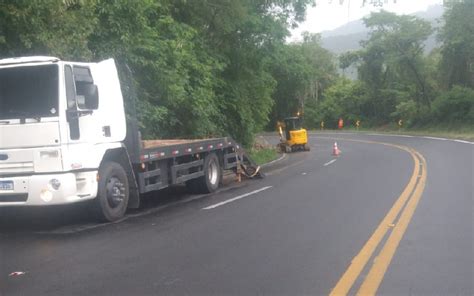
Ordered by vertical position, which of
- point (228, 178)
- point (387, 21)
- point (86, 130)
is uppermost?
point (387, 21)

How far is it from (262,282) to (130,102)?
7.15 m

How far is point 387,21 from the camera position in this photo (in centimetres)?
5894

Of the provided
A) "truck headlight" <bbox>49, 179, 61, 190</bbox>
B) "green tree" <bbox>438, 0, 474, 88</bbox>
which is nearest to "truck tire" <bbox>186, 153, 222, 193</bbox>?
"truck headlight" <bbox>49, 179, 61, 190</bbox>

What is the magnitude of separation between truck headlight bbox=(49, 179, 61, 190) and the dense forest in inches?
127

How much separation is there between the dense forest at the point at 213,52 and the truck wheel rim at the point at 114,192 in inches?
112

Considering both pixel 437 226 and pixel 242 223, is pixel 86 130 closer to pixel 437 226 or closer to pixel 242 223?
pixel 242 223

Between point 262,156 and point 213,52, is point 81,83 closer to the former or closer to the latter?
point 213,52

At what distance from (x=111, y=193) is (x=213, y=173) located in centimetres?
498

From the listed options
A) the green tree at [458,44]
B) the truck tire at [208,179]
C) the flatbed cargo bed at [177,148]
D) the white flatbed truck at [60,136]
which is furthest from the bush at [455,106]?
the white flatbed truck at [60,136]

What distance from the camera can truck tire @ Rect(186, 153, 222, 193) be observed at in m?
14.5

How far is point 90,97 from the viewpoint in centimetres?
983

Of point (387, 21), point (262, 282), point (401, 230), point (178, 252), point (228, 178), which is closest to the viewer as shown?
point (262, 282)

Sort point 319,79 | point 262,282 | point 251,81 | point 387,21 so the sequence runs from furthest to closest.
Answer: point 319,79, point 387,21, point 251,81, point 262,282

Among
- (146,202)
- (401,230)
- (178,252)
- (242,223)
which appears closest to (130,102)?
(146,202)
